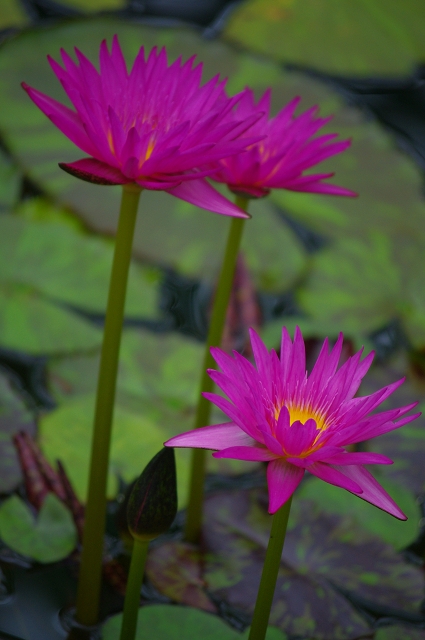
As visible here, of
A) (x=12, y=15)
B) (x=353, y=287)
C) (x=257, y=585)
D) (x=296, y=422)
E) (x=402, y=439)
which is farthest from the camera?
(x=12, y=15)

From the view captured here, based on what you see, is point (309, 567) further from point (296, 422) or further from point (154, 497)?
point (296, 422)

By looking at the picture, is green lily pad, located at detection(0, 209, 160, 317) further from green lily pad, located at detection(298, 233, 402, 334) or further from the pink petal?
the pink petal

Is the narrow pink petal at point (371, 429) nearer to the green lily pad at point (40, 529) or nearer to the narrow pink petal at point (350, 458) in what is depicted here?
the narrow pink petal at point (350, 458)

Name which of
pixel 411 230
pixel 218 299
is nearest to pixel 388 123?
pixel 411 230

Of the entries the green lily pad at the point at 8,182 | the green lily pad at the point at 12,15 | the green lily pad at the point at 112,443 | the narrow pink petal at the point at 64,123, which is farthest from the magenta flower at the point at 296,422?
the green lily pad at the point at 12,15

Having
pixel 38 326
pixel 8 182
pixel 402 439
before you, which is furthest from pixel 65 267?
pixel 402 439

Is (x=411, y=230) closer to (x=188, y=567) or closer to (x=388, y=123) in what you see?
(x=388, y=123)

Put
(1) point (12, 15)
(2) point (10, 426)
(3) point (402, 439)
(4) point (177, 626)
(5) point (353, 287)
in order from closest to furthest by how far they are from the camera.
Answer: (4) point (177, 626)
(2) point (10, 426)
(3) point (402, 439)
(5) point (353, 287)
(1) point (12, 15)
